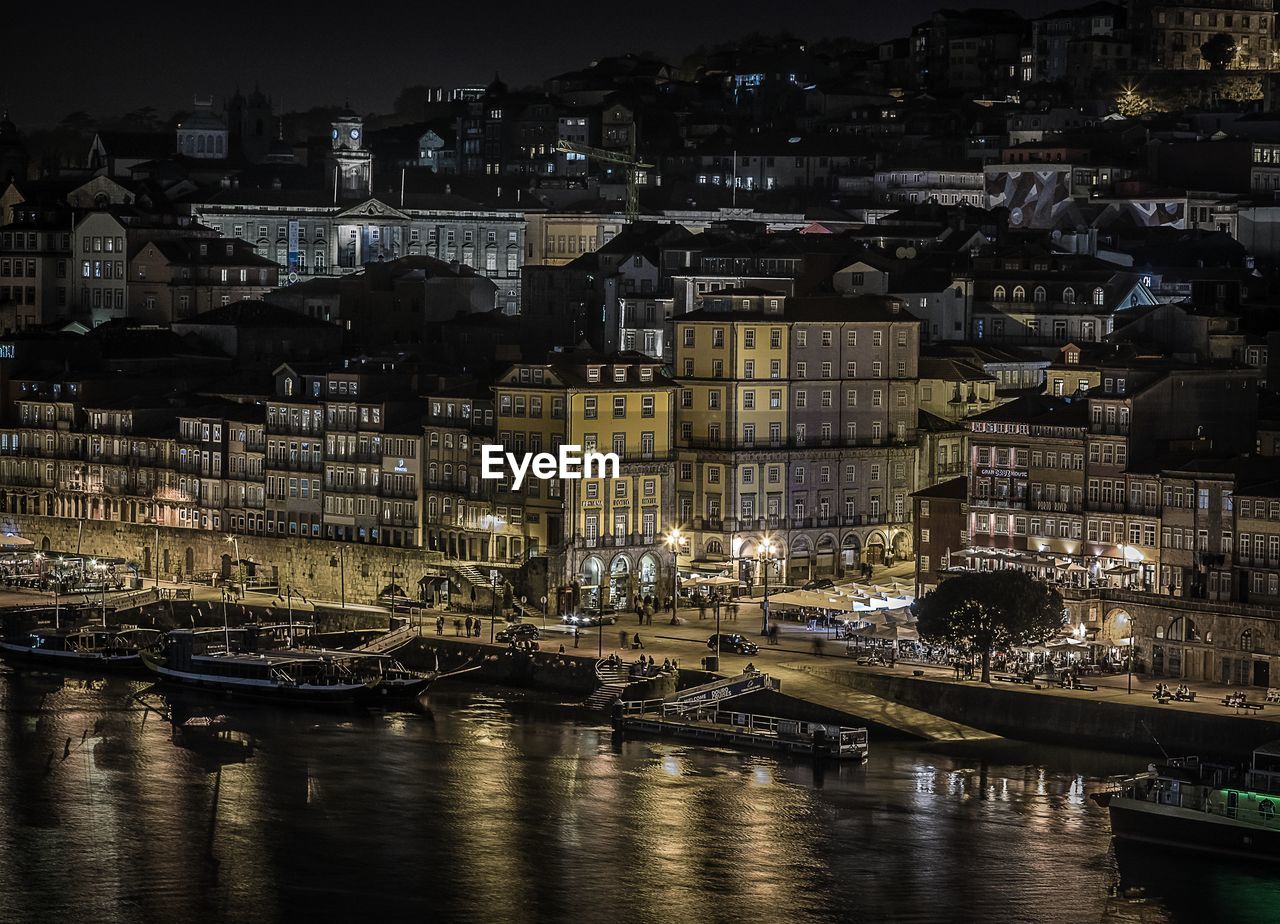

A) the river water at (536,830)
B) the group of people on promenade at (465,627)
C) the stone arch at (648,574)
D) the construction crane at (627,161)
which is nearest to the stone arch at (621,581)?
the stone arch at (648,574)

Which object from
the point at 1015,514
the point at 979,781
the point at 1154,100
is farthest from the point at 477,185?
the point at 979,781

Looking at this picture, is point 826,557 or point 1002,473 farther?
point 826,557

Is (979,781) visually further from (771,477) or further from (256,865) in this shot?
(771,477)

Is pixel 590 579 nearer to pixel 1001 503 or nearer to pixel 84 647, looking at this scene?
pixel 1001 503

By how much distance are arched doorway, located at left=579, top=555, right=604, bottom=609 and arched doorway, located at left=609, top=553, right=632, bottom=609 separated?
48 centimetres

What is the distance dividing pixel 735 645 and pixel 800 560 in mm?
12557

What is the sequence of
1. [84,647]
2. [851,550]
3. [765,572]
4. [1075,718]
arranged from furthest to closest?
[851,550]
[765,572]
[84,647]
[1075,718]

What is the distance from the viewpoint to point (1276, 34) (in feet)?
524

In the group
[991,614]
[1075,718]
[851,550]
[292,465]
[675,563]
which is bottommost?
[1075,718]

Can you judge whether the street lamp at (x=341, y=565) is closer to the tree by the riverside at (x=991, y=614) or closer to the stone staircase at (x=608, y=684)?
the stone staircase at (x=608, y=684)

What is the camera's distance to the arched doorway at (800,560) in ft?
306

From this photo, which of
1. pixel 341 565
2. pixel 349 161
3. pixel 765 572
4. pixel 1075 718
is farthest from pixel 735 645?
pixel 349 161

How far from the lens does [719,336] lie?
93812mm

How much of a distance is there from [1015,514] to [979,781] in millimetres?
14647
